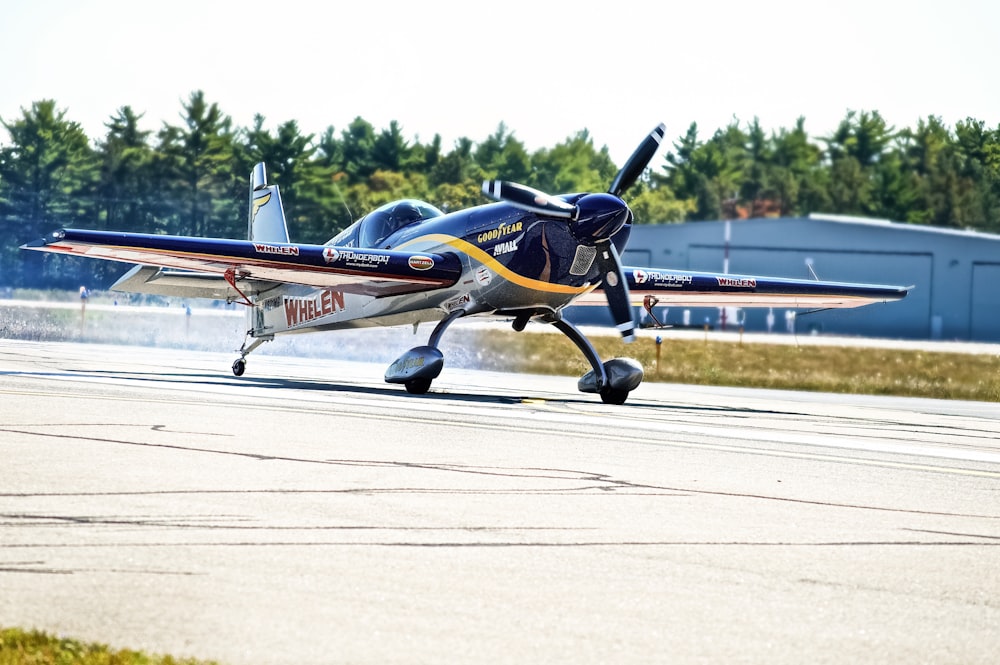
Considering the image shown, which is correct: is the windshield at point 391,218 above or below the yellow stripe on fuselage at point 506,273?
above

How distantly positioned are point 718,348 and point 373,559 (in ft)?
108

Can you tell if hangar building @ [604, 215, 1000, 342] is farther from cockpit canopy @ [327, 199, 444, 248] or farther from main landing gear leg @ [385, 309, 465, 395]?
main landing gear leg @ [385, 309, 465, 395]

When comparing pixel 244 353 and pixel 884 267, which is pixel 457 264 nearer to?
pixel 244 353

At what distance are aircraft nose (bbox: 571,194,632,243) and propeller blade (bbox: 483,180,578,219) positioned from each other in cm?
17

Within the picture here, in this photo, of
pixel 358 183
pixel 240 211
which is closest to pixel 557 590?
pixel 240 211

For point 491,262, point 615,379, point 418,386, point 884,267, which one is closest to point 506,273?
point 491,262

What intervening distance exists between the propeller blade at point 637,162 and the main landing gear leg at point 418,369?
12.5ft

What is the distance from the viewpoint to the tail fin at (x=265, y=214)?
26.3 metres

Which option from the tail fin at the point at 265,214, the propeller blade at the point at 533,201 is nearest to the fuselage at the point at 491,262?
the propeller blade at the point at 533,201

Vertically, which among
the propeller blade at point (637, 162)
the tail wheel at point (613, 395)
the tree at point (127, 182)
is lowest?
the tail wheel at point (613, 395)

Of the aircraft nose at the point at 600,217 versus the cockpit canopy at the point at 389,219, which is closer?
the aircraft nose at the point at 600,217

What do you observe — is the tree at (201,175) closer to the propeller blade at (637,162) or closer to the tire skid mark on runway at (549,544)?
the propeller blade at (637,162)

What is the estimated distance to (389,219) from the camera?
861 inches

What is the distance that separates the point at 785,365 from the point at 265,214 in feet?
55.2
